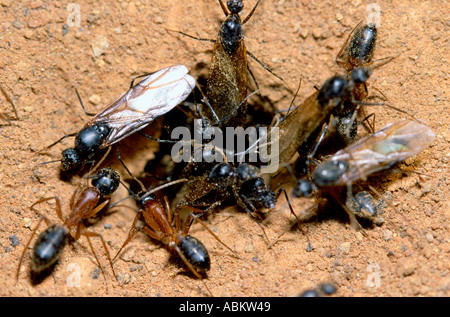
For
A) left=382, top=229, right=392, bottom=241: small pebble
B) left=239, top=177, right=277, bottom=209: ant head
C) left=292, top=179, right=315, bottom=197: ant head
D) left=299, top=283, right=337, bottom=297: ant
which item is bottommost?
left=299, top=283, right=337, bottom=297: ant

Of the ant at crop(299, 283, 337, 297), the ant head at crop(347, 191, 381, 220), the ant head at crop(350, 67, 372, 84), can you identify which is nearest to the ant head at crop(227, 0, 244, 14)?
the ant head at crop(350, 67, 372, 84)

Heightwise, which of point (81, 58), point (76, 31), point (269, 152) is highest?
point (76, 31)

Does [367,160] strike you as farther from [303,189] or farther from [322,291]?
[322,291]

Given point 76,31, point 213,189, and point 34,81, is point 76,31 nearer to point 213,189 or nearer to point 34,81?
point 34,81

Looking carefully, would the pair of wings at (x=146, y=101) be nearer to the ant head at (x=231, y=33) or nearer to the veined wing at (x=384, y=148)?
the ant head at (x=231, y=33)

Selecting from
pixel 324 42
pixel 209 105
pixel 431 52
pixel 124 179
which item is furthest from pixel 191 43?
pixel 431 52

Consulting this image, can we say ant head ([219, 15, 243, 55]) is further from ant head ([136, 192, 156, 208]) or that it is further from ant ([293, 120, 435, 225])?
ant head ([136, 192, 156, 208])
